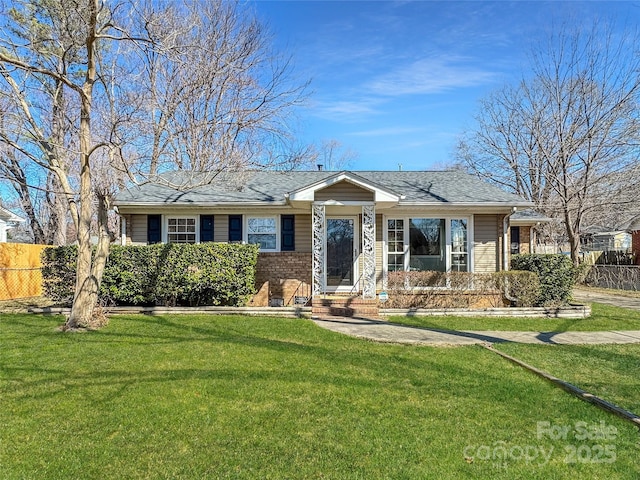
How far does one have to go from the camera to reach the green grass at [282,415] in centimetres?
320

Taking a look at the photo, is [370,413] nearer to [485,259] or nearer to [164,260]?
[164,260]

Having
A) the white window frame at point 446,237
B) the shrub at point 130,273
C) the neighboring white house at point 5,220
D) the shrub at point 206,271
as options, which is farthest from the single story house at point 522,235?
the neighboring white house at point 5,220

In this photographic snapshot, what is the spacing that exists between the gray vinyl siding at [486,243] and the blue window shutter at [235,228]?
745 centimetres

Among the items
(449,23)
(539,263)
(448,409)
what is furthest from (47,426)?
(449,23)

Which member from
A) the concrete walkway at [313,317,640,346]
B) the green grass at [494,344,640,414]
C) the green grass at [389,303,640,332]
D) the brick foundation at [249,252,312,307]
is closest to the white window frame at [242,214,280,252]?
the brick foundation at [249,252,312,307]

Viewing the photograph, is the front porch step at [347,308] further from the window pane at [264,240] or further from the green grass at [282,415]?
the green grass at [282,415]

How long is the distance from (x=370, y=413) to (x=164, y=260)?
8.22 meters

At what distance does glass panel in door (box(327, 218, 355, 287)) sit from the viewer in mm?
12562

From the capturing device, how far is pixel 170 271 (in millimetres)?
10805

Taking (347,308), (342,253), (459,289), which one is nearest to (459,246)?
(459,289)

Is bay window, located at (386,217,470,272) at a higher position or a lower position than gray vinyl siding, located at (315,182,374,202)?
lower

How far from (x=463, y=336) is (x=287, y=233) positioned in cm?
633

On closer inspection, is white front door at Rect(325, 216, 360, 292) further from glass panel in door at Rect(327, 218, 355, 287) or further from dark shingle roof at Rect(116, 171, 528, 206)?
dark shingle roof at Rect(116, 171, 528, 206)

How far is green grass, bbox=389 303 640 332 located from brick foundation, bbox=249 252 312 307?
10.8ft
